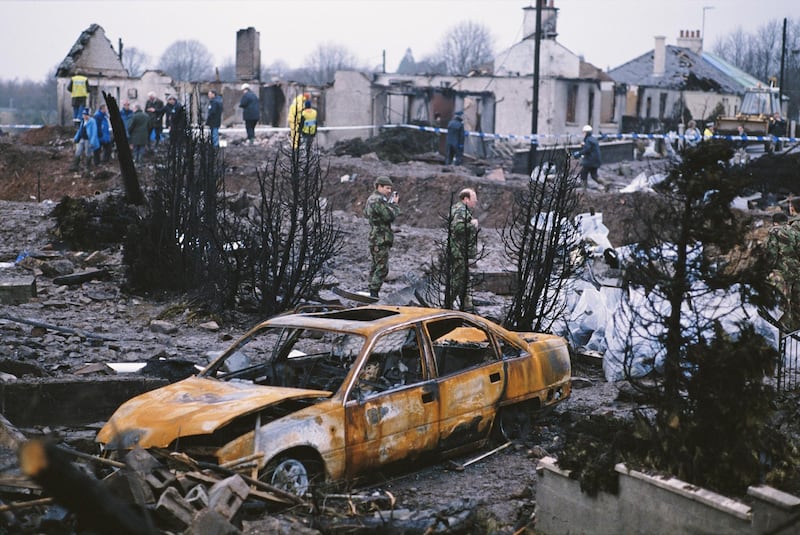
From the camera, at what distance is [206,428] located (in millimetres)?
6039

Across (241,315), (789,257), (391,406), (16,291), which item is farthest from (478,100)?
(391,406)

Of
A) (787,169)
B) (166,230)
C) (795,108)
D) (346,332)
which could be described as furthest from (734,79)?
(346,332)

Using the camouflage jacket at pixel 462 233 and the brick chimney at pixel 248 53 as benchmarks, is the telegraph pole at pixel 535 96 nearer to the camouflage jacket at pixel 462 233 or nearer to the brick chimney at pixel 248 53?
the camouflage jacket at pixel 462 233

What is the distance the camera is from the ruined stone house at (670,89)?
166ft

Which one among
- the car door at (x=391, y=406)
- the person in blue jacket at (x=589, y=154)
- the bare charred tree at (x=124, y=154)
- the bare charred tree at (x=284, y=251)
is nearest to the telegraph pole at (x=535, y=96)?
the person in blue jacket at (x=589, y=154)

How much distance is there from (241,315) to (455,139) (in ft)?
54.0

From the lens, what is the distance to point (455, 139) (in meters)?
28.4

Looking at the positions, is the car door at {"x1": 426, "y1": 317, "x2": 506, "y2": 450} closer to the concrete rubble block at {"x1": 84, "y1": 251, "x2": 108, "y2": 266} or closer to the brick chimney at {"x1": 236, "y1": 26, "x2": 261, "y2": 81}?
the concrete rubble block at {"x1": 84, "y1": 251, "x2": 108, "y2": 266}

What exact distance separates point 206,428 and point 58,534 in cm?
111

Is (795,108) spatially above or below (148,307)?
above

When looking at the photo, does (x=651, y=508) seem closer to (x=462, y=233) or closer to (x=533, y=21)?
(x=462, y=233)

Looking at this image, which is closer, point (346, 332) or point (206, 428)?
point (206, 428)

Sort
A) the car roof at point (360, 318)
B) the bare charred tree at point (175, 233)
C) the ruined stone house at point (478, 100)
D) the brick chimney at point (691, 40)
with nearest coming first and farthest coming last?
the car roof at point (360, 318)
the bare charred tree at point (175, 233)
the ruined stone house at point (478, 100)
the brick chimney at point (691, 40)

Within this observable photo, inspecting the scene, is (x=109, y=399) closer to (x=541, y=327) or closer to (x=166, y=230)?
(x=541, y=327)
